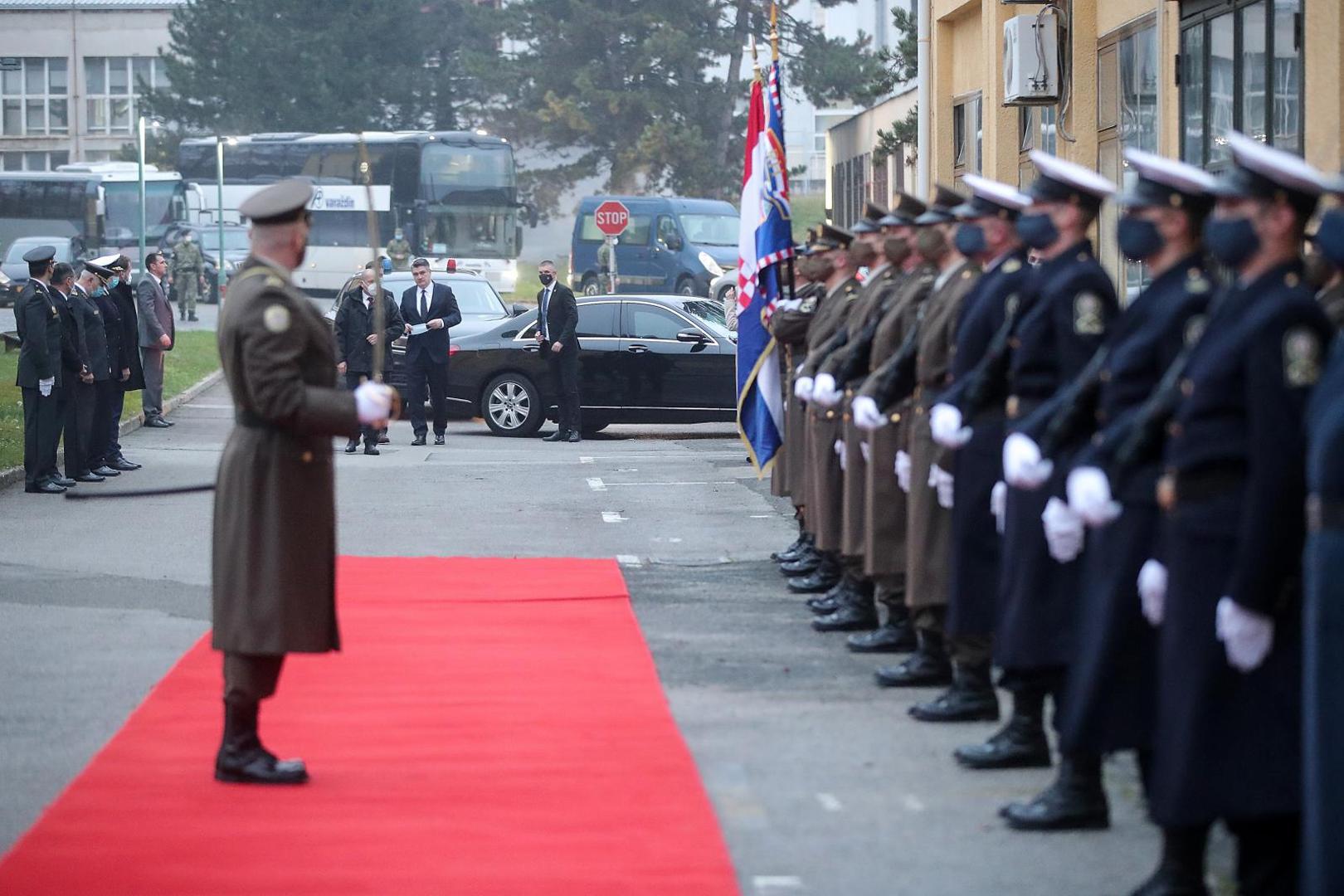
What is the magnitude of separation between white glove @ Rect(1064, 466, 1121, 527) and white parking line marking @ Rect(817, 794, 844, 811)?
1493 mm

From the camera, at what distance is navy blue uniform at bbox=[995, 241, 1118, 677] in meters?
6.19

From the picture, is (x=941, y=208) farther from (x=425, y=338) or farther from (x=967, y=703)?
(x=425, y=338)

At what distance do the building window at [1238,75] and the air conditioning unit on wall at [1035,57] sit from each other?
104 inches

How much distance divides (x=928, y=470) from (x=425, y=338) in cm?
1365

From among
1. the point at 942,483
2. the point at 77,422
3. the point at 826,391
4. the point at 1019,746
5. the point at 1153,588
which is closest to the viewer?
the point at 1153,588

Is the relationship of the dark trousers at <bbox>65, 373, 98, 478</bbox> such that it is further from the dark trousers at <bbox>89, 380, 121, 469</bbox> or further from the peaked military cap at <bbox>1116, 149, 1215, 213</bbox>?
the peaked military cap at <bbox>1116, 149, 1215, 213</bbox>

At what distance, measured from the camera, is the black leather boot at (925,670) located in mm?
8406

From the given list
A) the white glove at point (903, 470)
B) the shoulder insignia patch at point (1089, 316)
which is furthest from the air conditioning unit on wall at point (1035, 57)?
the shoulder insignia patch at point (1089, 316)

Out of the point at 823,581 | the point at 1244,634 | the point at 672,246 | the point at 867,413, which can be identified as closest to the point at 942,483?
the point at 867,413

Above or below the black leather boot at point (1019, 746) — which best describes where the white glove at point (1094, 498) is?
above

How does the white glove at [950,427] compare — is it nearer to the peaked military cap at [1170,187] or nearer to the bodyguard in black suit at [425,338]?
the peaked military cap at [1170,187]

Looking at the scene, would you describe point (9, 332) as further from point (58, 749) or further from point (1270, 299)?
point (1270, 299)

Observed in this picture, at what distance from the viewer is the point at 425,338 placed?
68.8 ft

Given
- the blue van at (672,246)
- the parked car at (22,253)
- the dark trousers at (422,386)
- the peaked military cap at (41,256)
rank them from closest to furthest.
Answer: the peaked military cap at (41,256), the dark trousers at (422,386), the blue van at (672,246), the parked car at (22,253)
